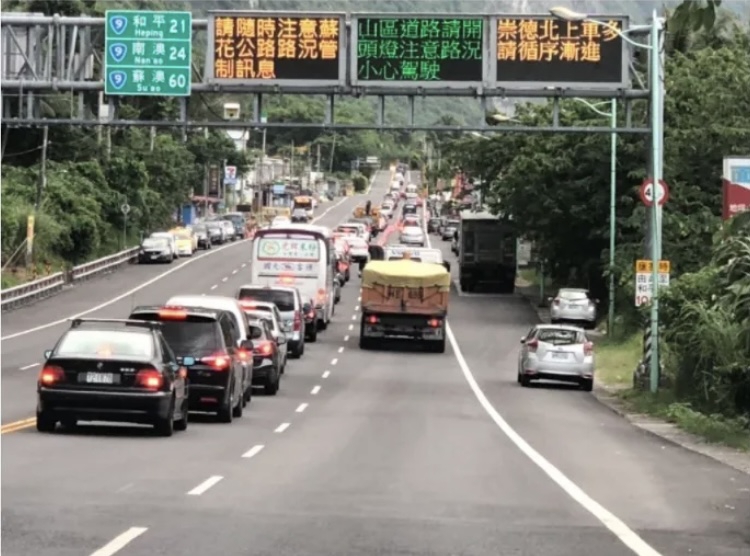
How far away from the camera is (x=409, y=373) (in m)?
41.1

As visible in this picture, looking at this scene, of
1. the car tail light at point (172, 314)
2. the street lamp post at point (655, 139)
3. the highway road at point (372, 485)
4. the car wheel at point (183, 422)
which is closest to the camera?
the highway road at point (372, 485)

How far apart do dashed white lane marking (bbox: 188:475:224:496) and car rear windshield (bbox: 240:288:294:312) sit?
28720 millimetres

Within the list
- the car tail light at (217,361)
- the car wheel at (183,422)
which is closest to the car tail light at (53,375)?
the car wheel at (183,422)

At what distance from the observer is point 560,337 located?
3684cm

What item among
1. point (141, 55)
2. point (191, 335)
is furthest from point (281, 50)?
point (191, 335)

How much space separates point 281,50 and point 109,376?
18321 mm

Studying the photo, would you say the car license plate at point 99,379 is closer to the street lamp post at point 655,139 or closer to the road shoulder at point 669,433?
the road shoulder at point 669,433

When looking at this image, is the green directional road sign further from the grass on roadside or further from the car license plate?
the car license plate

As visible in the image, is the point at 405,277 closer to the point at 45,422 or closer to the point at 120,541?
the point at 45,422

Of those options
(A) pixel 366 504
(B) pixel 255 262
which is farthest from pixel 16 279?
(A) pixel 366 504

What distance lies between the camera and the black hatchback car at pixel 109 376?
65.0 ft

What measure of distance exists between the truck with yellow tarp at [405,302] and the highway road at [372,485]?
14.7 meters

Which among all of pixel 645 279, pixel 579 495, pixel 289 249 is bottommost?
pixel 579 495

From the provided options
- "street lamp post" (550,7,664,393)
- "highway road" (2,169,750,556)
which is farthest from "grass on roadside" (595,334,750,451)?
"street lamp post" (550,7,664,393)
